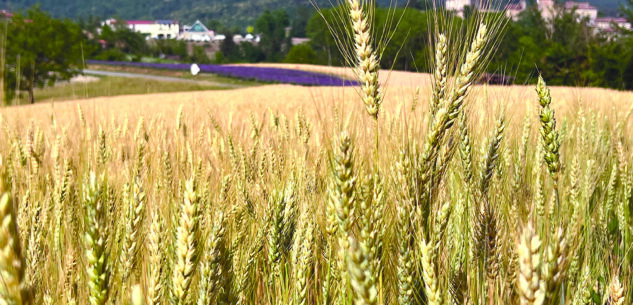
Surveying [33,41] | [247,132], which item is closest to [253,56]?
[33,41]

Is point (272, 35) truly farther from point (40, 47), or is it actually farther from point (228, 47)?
point (40, 47)

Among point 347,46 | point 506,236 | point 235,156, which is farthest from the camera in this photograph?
point 235,156

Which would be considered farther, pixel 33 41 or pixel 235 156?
pixel 33 41

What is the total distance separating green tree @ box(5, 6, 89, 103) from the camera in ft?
113

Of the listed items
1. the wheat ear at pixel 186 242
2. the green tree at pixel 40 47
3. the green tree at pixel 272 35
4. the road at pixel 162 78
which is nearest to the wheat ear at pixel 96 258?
the wheat ear at pixel 186 242

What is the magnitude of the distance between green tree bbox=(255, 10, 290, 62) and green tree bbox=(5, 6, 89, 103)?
227 ft

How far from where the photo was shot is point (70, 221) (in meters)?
1.80

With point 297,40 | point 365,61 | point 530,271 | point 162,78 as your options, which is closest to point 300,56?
point 162,78

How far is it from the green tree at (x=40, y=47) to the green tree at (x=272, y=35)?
69.1 metres

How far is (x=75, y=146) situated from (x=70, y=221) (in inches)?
67.8

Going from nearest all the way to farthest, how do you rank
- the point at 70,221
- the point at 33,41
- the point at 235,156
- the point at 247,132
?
the point at 70,221 → the point at 235,156 → the point at 247,132 → the point at 33,41

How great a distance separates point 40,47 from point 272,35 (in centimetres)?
9366

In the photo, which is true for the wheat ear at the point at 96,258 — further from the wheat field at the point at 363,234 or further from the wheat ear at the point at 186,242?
the wheat ear at the point at 186,242

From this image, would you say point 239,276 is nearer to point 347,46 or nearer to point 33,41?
point 347,46
